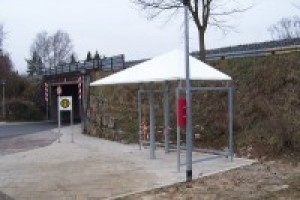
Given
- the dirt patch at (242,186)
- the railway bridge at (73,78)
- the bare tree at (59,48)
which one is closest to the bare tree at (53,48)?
the bare tree at (59,48)

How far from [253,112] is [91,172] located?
6.42 m

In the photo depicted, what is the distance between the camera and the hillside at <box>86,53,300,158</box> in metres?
15.1

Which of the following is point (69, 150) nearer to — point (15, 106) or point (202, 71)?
point (202, 71)

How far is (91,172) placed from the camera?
13922mm

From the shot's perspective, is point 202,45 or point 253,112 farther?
point 202,45

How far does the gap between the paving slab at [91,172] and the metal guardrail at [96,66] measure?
61.0 ft

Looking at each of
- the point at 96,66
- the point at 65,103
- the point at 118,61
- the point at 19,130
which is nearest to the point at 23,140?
the point at 65,103

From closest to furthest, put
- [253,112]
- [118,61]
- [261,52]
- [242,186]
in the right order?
[242,186]
[253,112]
[261,52]
[118,61]

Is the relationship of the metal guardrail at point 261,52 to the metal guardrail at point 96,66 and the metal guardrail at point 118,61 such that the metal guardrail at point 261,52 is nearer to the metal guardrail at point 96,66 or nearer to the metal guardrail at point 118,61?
the metal guardrail at point 118,61

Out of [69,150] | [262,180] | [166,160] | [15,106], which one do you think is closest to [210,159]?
[166,160]

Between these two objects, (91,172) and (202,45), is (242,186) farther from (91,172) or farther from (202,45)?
(202,45)

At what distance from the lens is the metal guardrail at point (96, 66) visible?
3803 centimetres

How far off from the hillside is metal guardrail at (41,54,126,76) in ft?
39.5

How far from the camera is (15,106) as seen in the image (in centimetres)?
5856
